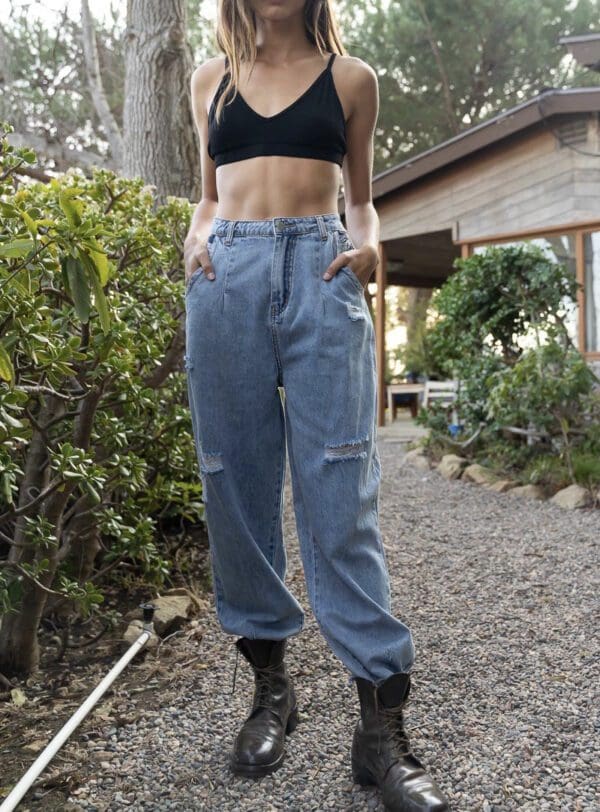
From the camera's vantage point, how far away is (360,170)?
215 centimetres

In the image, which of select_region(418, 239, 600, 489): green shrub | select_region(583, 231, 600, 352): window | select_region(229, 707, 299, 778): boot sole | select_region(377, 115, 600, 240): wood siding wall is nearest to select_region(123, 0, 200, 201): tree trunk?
select_region(418, 239, 600, 489): green shrub

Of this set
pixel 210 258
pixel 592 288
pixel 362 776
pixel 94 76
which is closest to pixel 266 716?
pixel 362 776

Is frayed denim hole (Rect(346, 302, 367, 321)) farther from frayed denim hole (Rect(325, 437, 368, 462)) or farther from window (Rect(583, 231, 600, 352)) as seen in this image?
window (Rect(583, 231, 600, 352))

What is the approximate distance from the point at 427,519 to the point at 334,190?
3483mm

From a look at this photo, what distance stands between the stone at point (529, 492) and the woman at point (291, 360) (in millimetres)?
4029

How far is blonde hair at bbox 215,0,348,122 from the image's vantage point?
2039 mm

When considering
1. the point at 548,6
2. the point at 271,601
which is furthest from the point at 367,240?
the point at 548,6

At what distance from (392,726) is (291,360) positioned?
879 millimetres

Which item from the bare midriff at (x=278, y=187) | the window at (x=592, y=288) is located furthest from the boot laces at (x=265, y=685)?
the window at (x=592, y=288)

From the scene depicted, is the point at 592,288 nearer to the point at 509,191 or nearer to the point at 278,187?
the point at 509,191

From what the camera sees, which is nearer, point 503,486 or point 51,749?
point 51,749

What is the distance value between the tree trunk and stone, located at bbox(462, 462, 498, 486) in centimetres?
310

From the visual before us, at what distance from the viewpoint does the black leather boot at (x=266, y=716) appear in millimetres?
1993

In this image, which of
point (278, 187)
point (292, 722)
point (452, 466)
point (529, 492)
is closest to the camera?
point (278, 187)
